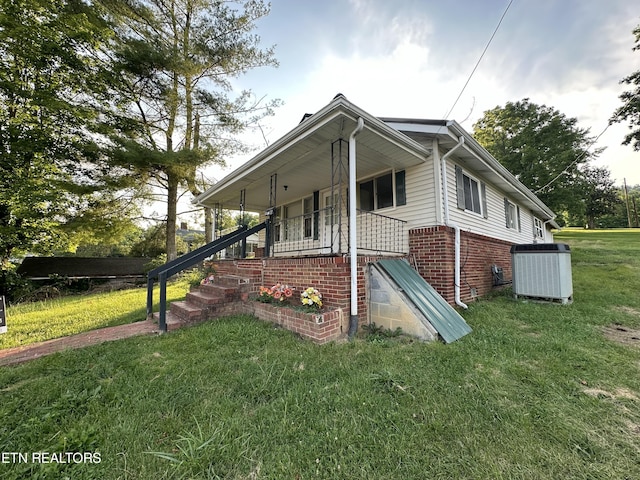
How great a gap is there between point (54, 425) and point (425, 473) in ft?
8.44

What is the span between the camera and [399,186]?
18.2 ft

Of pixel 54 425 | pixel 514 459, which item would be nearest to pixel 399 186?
pixel 514 459

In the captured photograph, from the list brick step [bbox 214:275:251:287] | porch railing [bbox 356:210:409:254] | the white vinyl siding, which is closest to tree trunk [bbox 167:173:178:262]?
brick step [bbox 214:275:251:287]

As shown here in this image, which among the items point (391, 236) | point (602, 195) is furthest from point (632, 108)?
point (602, 195)

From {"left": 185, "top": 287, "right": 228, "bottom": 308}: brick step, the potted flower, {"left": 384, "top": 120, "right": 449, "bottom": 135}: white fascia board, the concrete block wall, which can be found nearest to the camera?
the concrete block wall

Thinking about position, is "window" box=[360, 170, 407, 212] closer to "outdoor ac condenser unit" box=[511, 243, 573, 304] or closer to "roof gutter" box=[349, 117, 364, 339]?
"roof gutter" box=[349, 117, 364, 339]

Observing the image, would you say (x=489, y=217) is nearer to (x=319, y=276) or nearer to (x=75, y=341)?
(x=319, y=276)

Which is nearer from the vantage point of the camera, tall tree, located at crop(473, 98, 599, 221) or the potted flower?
the potted flower

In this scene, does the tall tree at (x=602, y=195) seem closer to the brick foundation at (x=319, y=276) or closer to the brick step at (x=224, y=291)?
the brick foundation at (x=319, y=276)

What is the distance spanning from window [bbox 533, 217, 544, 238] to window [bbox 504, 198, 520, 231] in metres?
3.23

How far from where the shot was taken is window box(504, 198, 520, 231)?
8461mm

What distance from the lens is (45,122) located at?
29.9ft

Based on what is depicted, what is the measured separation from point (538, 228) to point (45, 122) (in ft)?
72.1

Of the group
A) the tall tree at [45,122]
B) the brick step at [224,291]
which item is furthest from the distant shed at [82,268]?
the brick step at [224,291]
